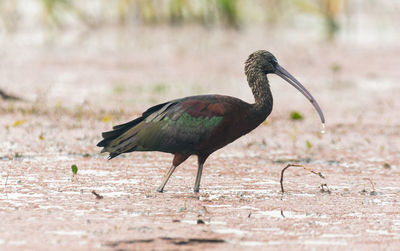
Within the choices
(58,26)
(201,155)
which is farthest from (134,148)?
(58,26)

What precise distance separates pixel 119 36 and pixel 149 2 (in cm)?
106

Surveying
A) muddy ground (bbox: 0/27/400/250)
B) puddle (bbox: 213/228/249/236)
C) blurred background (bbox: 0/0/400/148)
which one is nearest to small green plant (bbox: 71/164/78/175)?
muddy ground (bbox: 0/27/400/250)

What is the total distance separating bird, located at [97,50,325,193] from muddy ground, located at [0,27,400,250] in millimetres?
369

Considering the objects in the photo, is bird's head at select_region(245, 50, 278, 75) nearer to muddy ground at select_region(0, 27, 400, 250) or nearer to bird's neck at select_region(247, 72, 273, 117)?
bird's neck at select_region(247, 72, 273, 117)

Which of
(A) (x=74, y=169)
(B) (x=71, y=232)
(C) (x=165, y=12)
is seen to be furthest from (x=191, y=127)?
(C) (x=165, y=12)

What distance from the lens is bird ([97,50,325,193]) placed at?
22.0 ft

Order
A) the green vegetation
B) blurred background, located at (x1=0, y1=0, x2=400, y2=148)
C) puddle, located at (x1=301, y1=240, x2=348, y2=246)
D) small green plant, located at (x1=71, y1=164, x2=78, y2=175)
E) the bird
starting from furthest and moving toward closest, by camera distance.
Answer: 1. the green vegetation
2. blurred background, located at (x1=0, y1=0, x2=400, y2=148)
3. small green plant, located at (x1=71, y1=164, x2=78, y2=175)
4. the bird
5. puddle, located at (x1=301, y1=240, x2=348, y2=246)

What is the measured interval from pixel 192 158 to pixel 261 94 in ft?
7.01

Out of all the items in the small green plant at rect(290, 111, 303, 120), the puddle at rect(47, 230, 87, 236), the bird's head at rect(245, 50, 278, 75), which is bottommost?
the puddle at rect(47, 230, 87, 236)

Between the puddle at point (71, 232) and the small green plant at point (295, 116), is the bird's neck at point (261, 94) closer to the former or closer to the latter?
the puddle at point (71, 232)

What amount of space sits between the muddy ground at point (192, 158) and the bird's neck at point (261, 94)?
680 mm

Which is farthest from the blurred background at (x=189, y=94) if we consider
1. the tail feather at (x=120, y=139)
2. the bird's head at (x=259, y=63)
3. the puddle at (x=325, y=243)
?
the bird's head at (x=259, y=63)

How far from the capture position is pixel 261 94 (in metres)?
7.05

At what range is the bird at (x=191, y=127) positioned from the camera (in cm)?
669
